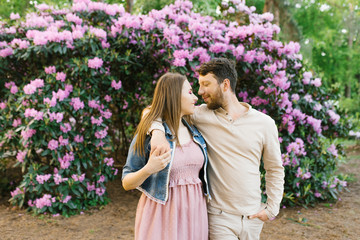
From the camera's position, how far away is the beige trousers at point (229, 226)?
80.1 inches

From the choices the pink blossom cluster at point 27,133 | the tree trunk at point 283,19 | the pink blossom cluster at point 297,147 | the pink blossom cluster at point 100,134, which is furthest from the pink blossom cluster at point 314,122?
the tree trunk at point 283,19

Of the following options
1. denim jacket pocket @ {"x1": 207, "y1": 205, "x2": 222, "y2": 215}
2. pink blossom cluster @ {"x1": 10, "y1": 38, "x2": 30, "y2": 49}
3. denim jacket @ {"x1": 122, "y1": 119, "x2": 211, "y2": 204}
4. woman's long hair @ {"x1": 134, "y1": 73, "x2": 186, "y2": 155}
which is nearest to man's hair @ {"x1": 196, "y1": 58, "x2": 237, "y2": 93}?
woman's long hair @ {"x1": 134, "y1": 73, "x2": 186, "y2": 155}

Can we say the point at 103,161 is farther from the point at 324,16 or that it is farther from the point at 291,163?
the point at 324,16

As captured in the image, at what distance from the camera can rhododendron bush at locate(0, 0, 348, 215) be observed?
413 centimetres

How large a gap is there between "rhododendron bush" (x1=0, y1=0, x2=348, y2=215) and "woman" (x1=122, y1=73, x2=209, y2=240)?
6.59 feet

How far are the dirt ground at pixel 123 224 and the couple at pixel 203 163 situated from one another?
1.88 meters

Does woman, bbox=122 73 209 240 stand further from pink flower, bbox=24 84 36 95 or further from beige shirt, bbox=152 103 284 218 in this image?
pink flower, bbox=24 84 36 95

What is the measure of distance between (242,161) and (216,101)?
437mm

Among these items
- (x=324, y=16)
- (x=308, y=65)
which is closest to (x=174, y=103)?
(x=308, y=65)

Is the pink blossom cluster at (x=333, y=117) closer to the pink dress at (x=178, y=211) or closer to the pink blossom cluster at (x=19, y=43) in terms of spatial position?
the pink dress at (x=178, y=211)

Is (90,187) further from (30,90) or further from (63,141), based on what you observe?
(30,90)

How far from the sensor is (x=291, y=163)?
4387 mm

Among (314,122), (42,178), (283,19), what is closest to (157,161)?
(42,178)

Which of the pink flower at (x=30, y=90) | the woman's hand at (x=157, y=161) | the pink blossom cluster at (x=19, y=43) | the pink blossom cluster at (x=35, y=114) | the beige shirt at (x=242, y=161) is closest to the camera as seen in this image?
the woman's hand at (x=157, y=161)
